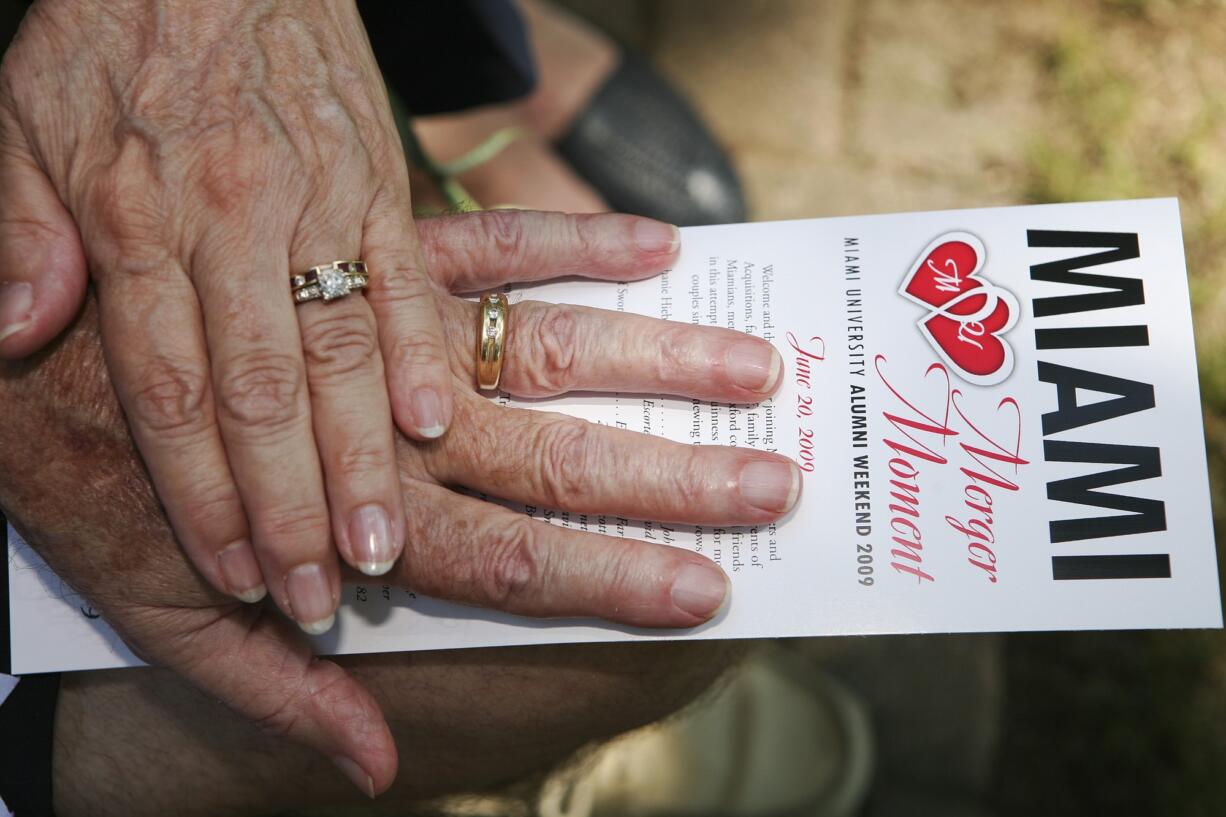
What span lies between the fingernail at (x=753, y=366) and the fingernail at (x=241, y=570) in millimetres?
596

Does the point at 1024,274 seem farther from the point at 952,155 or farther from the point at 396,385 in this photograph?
the point at 952,155

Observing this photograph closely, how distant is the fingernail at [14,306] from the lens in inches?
41.2

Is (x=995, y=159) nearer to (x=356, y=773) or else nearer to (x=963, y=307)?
(x=963, y=307)

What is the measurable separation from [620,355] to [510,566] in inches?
11.3

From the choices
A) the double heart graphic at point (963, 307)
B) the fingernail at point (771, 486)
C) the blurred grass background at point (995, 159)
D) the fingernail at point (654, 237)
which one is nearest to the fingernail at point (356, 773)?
the fingernail at point (771, 486)

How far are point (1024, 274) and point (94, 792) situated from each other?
1366mm

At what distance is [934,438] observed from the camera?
113 centimetres

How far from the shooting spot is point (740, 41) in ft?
8.34

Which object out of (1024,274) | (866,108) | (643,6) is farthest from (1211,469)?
(643,6)

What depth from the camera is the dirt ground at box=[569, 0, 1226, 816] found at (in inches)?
87.4

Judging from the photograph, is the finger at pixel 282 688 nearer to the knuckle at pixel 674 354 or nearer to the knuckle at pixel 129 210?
the knuckle at pixel 129 210

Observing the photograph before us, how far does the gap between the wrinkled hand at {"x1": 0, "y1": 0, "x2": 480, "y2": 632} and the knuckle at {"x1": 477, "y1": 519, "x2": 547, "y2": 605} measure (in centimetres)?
11

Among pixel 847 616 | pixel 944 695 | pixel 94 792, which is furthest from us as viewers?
pixel 944 695

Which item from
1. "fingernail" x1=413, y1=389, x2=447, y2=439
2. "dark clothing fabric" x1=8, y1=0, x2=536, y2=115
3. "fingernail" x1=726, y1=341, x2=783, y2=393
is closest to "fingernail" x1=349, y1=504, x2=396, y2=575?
"fingernail" x1=413, y1=389, x2=447, y2=439
